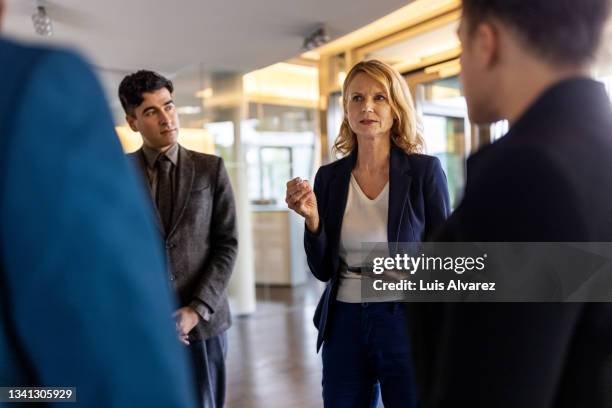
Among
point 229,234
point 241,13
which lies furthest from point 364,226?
point 241,13

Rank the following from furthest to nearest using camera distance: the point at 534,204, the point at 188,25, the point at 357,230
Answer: the point at 188,25 → the point at 357,230 → the point at 534,204

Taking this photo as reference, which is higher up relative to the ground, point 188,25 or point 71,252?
point 188,25

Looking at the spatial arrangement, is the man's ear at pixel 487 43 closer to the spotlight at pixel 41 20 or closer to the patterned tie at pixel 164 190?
the patterned tie at pixel 164 190

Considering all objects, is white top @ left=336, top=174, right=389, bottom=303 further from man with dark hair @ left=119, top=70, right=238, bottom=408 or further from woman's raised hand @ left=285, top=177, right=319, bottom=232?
man with dark hair @ left=119, top=70, right=238, bottom=408

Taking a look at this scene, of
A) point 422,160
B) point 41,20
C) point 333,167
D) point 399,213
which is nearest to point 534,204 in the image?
point 399,213

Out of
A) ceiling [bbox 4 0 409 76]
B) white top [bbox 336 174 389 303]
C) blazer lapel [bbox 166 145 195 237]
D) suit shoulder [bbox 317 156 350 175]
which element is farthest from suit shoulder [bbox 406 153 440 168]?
ceiling [bbox 4 0 409 76]

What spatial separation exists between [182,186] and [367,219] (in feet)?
2.37

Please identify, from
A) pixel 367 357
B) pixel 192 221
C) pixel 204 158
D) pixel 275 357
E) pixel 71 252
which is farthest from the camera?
pixel 275 357

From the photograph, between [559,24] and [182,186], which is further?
[182,186]

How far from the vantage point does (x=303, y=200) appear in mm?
1653

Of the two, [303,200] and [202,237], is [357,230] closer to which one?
[303,200]

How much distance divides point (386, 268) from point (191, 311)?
74cm

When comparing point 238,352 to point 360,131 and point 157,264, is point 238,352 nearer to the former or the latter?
point 360,131

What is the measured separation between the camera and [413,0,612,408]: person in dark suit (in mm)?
576
